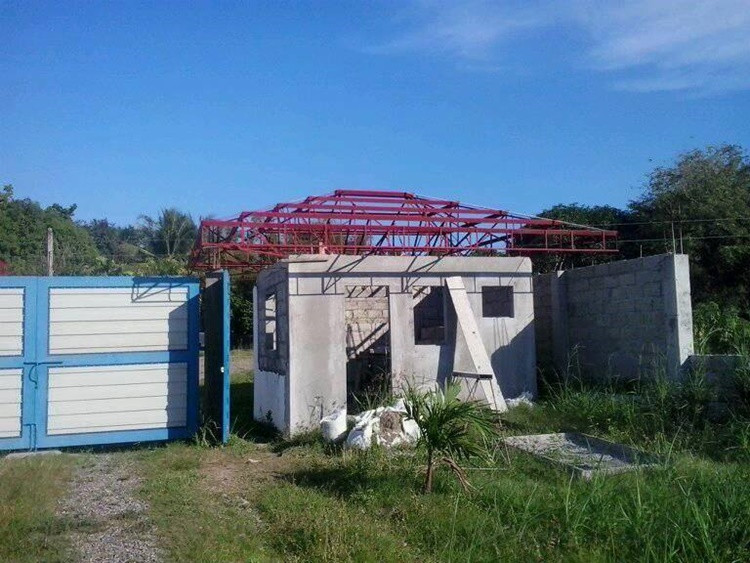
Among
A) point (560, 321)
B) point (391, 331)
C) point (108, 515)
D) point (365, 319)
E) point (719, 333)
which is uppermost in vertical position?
point (365, 319)

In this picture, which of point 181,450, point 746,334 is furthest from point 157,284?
point 746,334

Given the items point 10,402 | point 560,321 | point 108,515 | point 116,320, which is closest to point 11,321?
point 10,402

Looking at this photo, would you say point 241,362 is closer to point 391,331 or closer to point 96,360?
point 391,331

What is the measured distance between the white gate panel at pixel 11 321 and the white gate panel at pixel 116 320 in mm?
359

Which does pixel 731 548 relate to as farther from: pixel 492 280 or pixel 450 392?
pixel 492 280

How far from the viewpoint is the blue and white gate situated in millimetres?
9039

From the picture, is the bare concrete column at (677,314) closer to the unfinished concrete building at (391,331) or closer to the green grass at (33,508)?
the unfinished concrete building at (391,331)

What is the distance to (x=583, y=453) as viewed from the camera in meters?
8.41

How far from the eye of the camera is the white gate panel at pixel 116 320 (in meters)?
9.24

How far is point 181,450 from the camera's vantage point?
30.3 ft

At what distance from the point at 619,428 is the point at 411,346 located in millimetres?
3931

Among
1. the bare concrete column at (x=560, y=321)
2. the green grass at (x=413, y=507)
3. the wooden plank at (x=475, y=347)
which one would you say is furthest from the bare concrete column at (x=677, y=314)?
the bare concrete column at (x=560, y=321)

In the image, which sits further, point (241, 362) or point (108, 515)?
point (241, 362)

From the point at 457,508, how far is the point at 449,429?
84 cm
